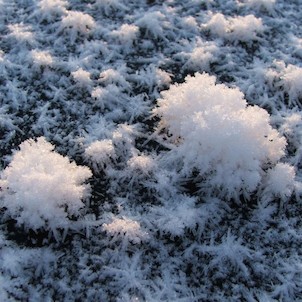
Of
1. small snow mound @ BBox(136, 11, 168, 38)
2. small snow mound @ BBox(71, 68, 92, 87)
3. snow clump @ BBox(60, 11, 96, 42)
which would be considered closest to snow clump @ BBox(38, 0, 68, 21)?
snow clump @ BBox(60, 11, 96, 42)

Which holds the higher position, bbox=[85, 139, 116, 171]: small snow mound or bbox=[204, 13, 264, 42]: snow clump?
bbox=[204, 13, 264, 42]: snow clump

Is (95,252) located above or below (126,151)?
below

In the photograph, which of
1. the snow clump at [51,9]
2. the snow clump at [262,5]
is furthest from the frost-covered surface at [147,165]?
the snow clump at [262,5]

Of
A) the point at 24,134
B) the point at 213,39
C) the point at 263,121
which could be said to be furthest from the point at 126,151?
the point at 213,39

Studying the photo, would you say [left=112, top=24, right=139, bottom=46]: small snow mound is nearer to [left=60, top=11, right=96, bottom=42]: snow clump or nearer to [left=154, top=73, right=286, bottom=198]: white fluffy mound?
[left=60, top=11, right=96, bottom=42]: snow clump

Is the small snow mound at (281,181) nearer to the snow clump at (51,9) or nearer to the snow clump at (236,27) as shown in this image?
the snow clump at (236,27)

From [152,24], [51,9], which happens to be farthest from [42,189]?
[51,9]

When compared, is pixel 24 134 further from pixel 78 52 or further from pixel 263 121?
pixel 263 121
